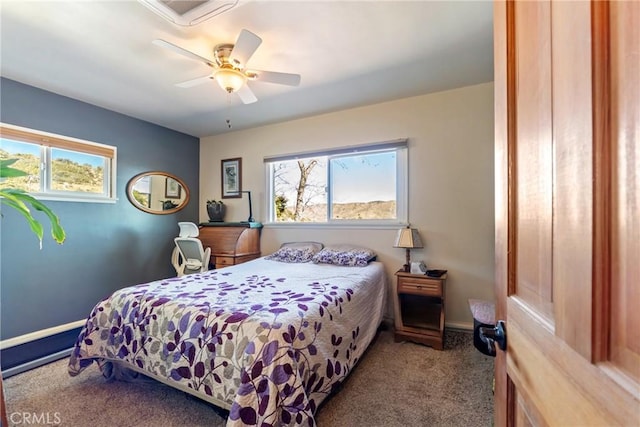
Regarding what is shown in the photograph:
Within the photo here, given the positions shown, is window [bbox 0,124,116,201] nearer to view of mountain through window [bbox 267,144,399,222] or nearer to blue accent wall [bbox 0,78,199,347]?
blue accent wall [bbox 0,78,199,347]

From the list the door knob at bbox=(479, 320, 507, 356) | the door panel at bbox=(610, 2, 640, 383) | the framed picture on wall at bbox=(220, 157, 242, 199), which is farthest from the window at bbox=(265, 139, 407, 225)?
the door panel at bbox=(610, 2, 640, 383)

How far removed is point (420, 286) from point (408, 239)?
1.54 ft

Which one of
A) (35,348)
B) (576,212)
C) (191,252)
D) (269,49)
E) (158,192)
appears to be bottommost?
(35,348)

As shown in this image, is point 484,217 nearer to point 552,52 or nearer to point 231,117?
point 552,52

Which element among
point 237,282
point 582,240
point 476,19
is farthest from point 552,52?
point 237,282

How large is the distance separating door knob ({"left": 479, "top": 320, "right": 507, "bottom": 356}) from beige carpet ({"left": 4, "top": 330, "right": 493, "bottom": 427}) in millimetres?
1181

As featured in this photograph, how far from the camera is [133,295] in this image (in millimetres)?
1974

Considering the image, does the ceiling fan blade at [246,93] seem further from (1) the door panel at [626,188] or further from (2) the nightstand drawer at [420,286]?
(1) the door panel at [626,188]

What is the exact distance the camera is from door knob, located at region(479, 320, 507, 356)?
0.74 metres

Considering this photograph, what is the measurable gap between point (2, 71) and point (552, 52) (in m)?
3.96

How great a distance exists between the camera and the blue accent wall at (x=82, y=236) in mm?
2672

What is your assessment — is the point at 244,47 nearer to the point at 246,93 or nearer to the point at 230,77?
the point at 230,77

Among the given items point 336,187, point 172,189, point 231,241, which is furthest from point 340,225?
point 172,189

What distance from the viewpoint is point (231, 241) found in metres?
3.77
